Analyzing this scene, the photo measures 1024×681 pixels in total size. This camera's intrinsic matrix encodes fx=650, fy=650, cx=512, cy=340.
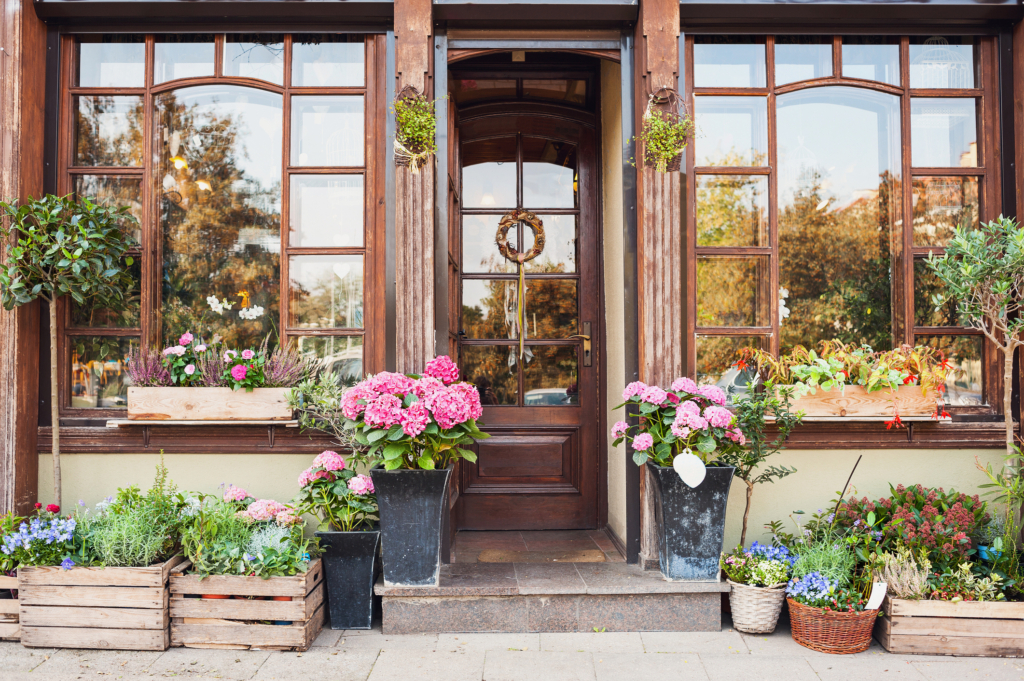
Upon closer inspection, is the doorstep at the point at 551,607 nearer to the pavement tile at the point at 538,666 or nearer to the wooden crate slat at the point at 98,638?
the pavement tile at the point at 538,666

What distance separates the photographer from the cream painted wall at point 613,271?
396cm

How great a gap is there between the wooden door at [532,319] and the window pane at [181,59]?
1.69 m

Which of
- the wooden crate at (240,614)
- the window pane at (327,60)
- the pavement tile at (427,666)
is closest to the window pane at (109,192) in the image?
the window pane at (327,60)

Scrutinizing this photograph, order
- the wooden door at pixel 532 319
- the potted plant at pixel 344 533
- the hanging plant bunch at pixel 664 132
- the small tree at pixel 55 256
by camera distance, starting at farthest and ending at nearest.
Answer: the wooden door at pixel 532 319, the hanging plant bunch at pixel 664 132, the small tree at pixel 55 256, the potted plant at pixel 344 533

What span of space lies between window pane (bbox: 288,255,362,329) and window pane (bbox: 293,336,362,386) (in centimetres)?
8

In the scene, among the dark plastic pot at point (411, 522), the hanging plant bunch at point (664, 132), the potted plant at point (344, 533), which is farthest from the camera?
the hanging plant bunch at point (664, 132)

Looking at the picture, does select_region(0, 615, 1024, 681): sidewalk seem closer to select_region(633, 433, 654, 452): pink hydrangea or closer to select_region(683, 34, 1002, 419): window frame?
select_region(633, 433, 654, 452): pink hydrangea

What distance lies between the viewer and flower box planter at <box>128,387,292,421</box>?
3.61 meters

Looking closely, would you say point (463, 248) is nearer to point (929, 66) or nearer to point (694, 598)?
point (694, 598)

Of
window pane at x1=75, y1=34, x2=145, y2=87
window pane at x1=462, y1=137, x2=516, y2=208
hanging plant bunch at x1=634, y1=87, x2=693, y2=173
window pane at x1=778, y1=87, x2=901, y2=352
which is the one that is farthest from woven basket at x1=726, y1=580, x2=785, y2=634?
window pane at x1=75, y1=34, x2=145, y2=87

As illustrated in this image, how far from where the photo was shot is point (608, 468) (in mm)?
4461

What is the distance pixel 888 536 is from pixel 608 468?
5.58 ft

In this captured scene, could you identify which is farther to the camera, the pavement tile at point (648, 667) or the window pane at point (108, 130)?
the window pane at point (108, 130)

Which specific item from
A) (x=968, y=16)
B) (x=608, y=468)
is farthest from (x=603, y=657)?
(x=968, y=16)
